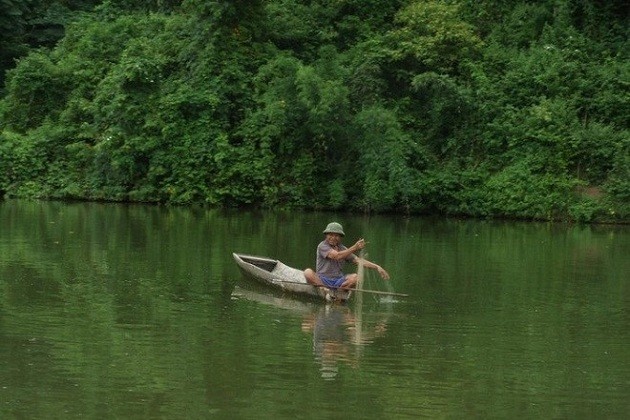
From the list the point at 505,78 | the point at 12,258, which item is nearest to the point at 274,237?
the point at 12,258

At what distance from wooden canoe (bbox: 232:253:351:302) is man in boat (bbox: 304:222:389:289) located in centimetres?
13

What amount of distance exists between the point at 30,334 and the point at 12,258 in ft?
25.0

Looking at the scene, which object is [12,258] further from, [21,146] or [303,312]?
[21,146]

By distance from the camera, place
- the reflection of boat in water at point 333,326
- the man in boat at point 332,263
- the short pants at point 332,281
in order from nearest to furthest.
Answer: the reflection of boat in water at point 333,326
the man in boat at point 332,263
the short pants at point 332,281

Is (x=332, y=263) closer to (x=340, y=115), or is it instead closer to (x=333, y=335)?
(x=333, y=335)

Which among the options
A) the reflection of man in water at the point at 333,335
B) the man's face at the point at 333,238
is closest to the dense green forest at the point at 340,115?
the man's face at the point at 333,238

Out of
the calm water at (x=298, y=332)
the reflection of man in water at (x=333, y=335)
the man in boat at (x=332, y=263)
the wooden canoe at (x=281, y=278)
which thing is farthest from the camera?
the wooden canoe at (x=281, y=278)

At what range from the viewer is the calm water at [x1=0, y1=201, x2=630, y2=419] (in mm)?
12016

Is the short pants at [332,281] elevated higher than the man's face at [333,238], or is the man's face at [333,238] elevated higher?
the man's face at [333,238]

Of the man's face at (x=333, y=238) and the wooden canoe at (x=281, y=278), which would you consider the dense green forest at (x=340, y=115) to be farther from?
the man's face at (x=333, y=238)

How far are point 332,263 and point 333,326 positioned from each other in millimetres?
2334

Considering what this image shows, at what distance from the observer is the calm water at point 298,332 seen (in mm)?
12016

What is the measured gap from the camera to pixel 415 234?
97.0ft

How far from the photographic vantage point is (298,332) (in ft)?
52.5
